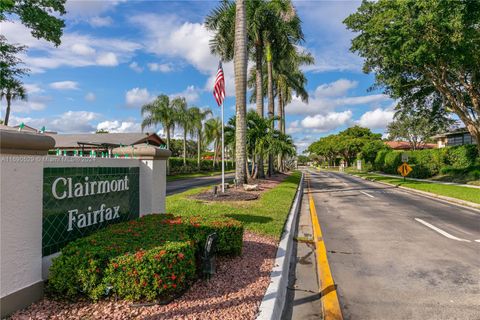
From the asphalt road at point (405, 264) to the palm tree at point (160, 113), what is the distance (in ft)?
114

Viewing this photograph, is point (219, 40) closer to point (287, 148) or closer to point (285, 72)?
point (287, 148)

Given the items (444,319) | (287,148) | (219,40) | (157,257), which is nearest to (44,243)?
(157,257)

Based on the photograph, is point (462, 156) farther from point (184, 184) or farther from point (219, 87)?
point (219, 87)

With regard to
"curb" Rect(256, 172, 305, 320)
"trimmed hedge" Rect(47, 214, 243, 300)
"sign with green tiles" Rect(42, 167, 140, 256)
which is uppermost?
"sign with green tiles" Rect(42, 167, 140, 256)

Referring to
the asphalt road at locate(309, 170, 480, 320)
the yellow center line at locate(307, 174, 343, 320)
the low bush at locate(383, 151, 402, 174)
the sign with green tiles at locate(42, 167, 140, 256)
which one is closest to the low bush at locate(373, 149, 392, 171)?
the low bush at locate(383, 151, 402, 174)

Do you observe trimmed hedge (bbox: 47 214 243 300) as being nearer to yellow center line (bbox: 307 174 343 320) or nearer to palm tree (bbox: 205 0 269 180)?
yellow center line (bbox: 307 174 343 320)

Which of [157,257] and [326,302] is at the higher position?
[157,257]

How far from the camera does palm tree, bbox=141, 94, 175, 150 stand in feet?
138

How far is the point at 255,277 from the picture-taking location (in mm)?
4453

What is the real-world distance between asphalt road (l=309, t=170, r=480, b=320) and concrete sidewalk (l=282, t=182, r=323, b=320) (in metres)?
0.35

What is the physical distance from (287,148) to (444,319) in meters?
19.5

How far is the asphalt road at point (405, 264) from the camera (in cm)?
407

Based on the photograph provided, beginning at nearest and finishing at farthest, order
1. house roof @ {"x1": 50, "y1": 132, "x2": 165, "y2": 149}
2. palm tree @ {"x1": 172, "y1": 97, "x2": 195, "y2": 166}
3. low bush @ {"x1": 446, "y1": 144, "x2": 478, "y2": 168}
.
→ low bush @ {"x1": 446, "y1": 144, "x2": 478, "y2": 168} < house roof @ {"x1": 50, "y1": 132, "x2": 165, "y2": 149} < palm tree @ {"x1": 172, "y1": 97, "x2": 195, "y2": 166}

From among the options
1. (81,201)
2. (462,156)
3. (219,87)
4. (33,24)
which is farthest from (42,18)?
(462,156)
